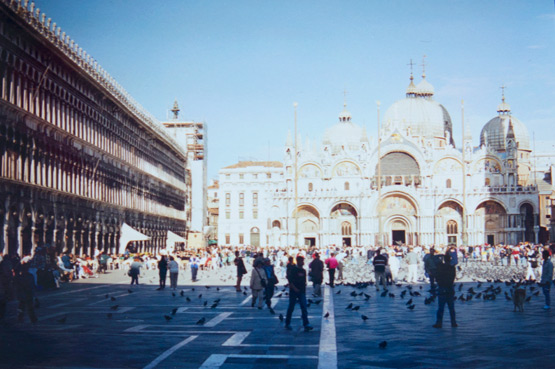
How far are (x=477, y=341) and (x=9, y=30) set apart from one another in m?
21.7

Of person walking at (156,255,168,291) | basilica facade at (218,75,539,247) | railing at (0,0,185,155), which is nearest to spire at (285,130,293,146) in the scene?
basilica facade at (218,75,539,247)

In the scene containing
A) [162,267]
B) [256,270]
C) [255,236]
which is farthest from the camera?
[255,236]

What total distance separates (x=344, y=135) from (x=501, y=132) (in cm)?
2038

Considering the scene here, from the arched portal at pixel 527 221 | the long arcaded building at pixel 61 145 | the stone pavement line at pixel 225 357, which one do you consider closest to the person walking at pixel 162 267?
the long arcaded building at pixel 61 145

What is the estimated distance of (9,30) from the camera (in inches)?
1066

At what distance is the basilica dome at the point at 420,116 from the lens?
90250mm

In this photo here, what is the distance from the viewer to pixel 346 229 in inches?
3179

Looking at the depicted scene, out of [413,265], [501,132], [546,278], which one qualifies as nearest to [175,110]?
[501,132]

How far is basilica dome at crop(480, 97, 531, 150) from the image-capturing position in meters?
93.9

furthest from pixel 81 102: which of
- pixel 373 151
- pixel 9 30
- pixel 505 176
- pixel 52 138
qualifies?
pixel 505 176

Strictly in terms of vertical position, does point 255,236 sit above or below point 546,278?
above

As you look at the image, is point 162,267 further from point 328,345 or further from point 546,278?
point 328,345

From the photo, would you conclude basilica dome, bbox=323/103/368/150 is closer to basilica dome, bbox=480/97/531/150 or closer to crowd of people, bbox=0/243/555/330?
basilica dome, bbox=480/97/531/150

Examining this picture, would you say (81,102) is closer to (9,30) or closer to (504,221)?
(9,30)
